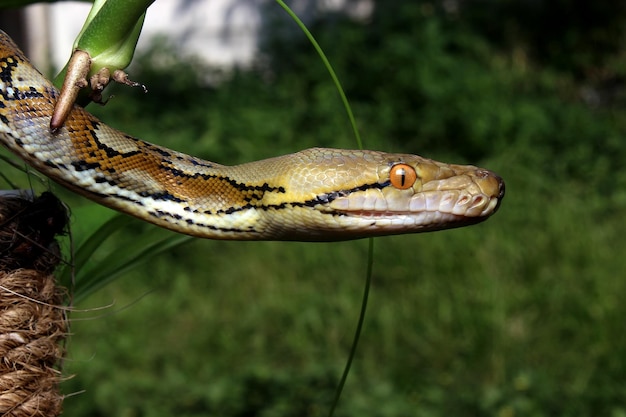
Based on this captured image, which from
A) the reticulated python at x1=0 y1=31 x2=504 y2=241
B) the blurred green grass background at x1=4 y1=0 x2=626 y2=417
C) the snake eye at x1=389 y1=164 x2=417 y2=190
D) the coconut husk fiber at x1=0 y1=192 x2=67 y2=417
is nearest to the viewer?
the coconut husk fiber at x1=0 y1=192 x2=67 y2=417

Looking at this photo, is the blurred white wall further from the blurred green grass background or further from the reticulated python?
the reticulated python

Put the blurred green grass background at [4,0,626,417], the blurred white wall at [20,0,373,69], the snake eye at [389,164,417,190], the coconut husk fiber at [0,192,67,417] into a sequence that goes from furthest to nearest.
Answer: the blurred white wall at [20,0,373,69] < the blurred green grass background at [4,0,626,417] < the snake eye at [389,164,417,190] < the coconut husk fiber at [0,192,67,417]

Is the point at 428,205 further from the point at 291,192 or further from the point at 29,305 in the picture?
the point at 29,305

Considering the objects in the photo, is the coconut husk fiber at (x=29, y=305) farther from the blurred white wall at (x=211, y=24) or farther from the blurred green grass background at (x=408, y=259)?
the blurred white wall at (x=211, y=24)

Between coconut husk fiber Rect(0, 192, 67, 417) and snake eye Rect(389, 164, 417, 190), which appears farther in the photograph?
snake eye Rect(389, 164, 417, 190)

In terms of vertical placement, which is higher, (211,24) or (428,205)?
(211,24)

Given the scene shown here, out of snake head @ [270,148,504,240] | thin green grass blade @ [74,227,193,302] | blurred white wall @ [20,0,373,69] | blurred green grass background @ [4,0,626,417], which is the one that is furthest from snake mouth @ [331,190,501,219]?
blurred white wall @ [20,0,373,69]

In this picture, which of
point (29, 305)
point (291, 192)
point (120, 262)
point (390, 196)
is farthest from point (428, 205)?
point (29, 305)
